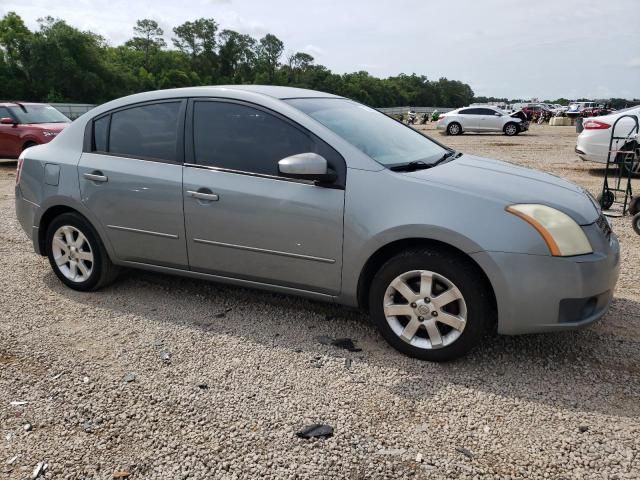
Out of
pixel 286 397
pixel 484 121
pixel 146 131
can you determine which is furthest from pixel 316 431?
pixel 484 121

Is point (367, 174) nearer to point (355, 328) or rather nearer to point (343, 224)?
point (343, 224)

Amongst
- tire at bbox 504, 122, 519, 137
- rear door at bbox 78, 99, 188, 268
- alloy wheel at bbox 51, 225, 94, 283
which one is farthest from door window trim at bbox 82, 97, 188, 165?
tire at bbox 504, 122, 519, 137

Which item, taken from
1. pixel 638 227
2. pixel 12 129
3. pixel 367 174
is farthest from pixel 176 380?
pixel 12 129

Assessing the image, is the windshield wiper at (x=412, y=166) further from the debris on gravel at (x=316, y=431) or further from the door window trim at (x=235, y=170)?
the debris on gravel at (x=316, y=431)

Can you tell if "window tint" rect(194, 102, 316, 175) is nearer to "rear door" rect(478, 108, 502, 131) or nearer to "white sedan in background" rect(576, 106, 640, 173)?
"white sedan in background" rect(576, 106, 640, 173)

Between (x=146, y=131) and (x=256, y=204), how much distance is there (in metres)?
1.23

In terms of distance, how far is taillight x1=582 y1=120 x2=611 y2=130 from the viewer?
1072 centimetres

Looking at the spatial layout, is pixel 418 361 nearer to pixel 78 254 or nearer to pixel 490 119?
pixel 78 254

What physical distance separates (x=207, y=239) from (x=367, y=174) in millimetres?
1276

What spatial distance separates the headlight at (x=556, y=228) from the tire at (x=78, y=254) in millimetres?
3205

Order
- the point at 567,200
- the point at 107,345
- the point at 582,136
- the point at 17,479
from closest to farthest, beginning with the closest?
the point at 17,479
the point at 567,200
the point at 107,345
the point at 582,136

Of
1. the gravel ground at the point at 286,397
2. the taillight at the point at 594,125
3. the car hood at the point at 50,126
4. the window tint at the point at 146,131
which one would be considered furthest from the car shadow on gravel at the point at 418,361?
the car hood at the point at 50,126

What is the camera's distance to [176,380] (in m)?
3.23

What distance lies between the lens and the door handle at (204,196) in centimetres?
379
